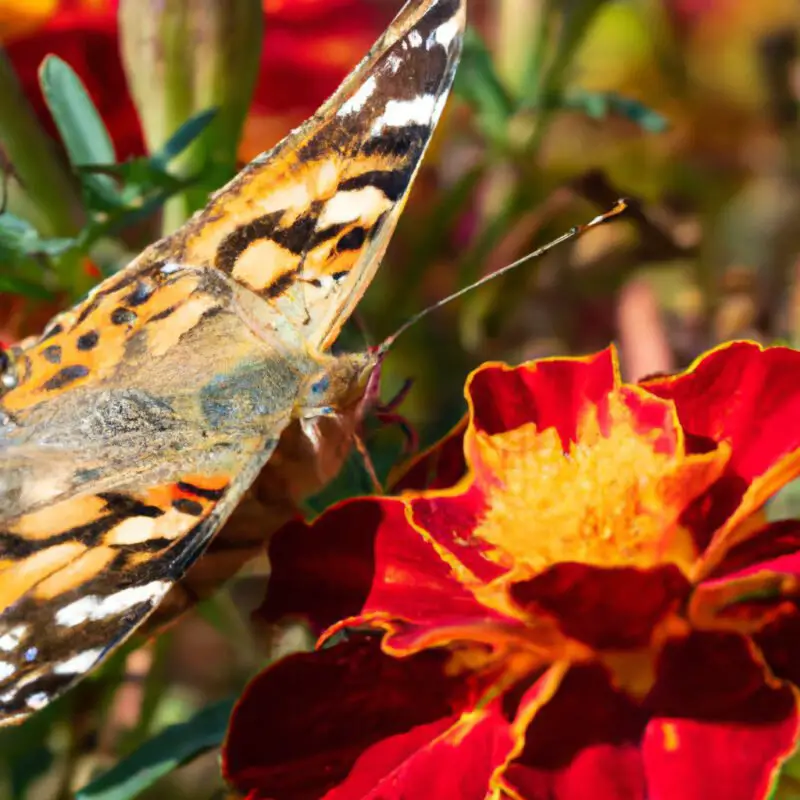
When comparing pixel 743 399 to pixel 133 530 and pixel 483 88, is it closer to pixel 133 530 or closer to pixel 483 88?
pixel 133 530

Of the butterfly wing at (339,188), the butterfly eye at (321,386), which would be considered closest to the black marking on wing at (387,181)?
the butterfly wing at (339,188)

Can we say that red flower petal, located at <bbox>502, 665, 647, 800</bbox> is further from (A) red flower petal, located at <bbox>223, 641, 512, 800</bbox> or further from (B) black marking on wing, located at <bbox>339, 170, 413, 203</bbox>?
(B) black marking on wing, located at <bbox>339, 170, 413, 203</bbox>

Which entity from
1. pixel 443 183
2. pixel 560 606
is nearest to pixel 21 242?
pixel 560 606

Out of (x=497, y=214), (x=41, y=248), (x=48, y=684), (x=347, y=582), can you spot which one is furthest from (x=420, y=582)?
(x=497, y=214)

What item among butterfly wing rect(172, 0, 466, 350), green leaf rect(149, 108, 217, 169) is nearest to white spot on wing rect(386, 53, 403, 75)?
butterfly wing rect(172, 0, 466, 350)

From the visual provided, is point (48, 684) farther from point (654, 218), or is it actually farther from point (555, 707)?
point (654, 218)
